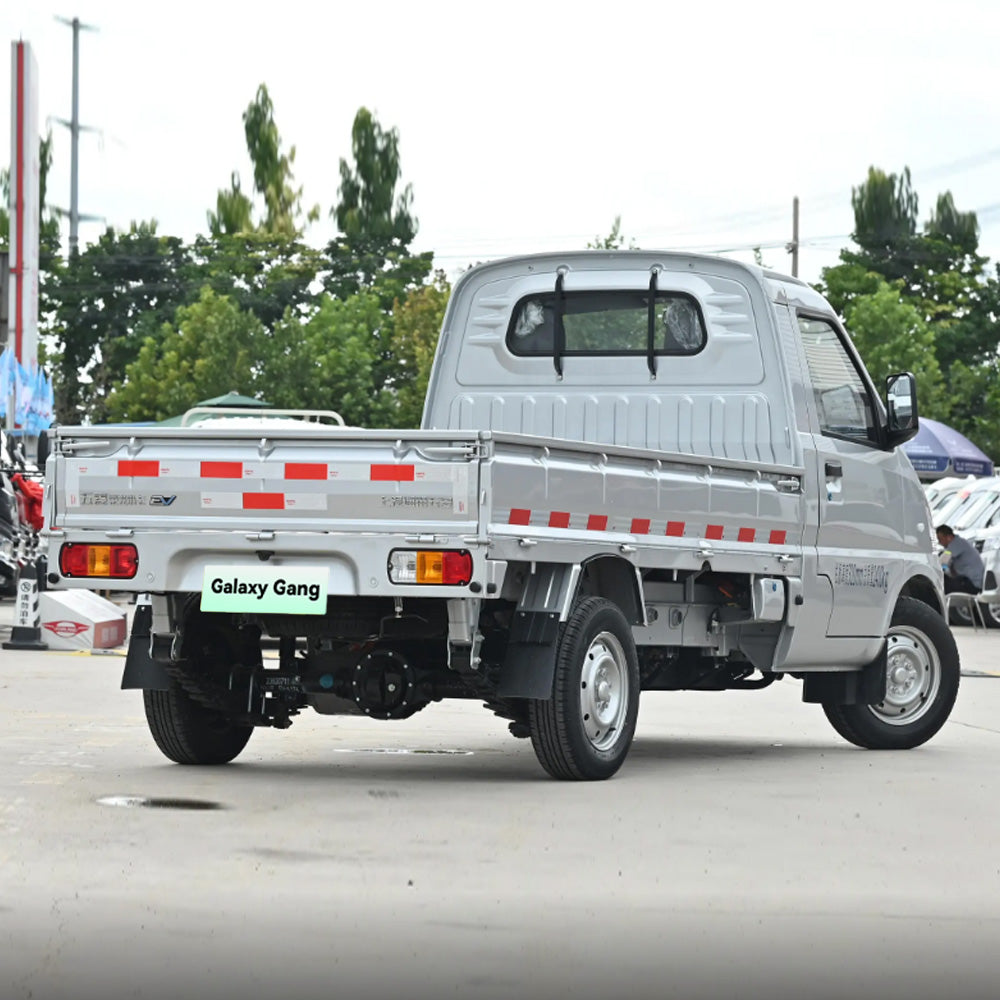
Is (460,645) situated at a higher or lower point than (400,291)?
lower

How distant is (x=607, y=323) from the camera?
12.7 m

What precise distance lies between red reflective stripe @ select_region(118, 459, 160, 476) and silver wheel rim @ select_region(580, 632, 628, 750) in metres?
2.05

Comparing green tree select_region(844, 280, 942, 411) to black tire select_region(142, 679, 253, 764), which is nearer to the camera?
black tire select_region(142, 679, 253, 764)

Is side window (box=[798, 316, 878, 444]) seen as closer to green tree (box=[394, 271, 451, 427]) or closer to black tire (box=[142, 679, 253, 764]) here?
black tire (box=[142, 679, 253, 764])

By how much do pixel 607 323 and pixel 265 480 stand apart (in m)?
3.06

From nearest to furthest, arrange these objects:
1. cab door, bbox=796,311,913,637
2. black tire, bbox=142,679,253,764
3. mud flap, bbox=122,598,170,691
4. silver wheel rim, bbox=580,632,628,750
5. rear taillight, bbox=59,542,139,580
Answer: rear taillight, bbox=59,542,139,580 → silver wheel rim, bbox=580,632,628,750 → mud flap, bbox=122,598,170,691 → black tire, bbox=142,679,253,764 → cab door, bbox=796,311,913,637

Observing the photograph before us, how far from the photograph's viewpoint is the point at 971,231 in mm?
83250

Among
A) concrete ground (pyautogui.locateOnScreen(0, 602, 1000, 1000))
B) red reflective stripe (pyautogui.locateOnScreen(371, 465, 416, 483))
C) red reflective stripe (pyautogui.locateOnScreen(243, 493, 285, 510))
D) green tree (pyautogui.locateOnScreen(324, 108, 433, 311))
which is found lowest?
concrete ground (pyautogui.locateOnScreen(0, 602, 1000, 1000))

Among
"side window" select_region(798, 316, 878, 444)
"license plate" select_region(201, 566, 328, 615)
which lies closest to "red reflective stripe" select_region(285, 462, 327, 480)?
"license plate" select_region(201, 566, 328, 615)

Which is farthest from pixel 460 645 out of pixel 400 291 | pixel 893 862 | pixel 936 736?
pixel 400 291

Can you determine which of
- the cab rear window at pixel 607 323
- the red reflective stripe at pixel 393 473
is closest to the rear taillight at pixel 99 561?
the red reflective stripe at pixel 393 473

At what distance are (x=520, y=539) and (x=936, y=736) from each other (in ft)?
16.4

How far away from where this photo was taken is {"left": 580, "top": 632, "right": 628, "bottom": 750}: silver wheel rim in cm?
1056

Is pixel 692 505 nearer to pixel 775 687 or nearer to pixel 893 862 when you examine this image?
pixel 893 862
